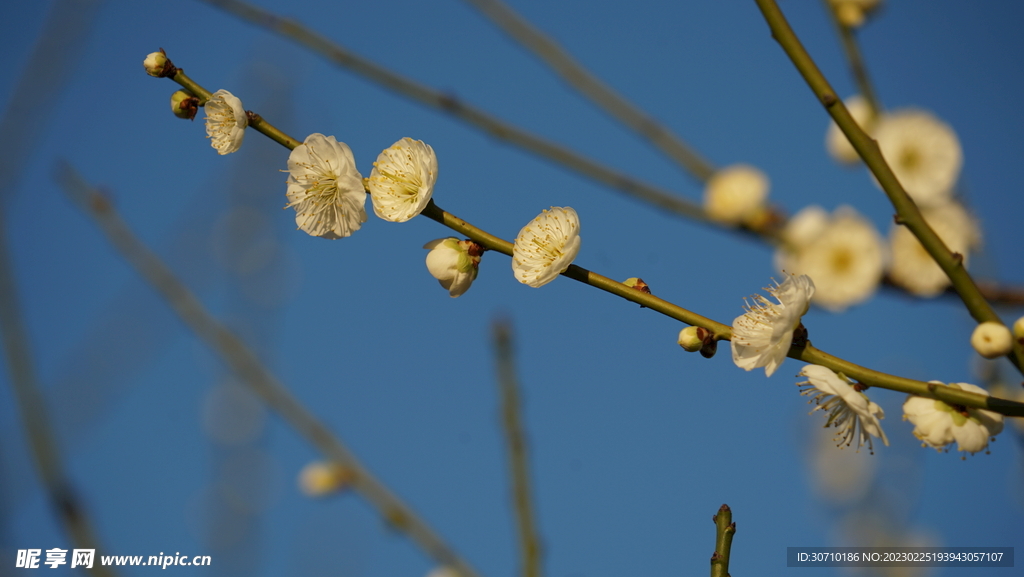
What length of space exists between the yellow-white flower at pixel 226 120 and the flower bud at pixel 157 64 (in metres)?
0.08

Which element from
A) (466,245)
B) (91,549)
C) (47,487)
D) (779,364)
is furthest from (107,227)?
(779,364)

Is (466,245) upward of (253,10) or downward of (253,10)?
downward

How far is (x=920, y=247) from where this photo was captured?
7.86 ft

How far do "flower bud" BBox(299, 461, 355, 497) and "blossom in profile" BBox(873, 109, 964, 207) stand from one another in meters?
2.22

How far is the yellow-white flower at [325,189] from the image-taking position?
1.27 m

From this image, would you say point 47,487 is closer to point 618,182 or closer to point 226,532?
point 226,532

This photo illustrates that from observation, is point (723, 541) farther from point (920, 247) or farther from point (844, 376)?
point (920, 247)

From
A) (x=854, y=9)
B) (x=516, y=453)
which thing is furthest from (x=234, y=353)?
(x=854, y=9)

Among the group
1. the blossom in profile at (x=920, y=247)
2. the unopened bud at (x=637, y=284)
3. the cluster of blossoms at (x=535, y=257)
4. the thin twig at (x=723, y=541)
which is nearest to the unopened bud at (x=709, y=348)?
the cluster of blossoms at (x=535, y=257)

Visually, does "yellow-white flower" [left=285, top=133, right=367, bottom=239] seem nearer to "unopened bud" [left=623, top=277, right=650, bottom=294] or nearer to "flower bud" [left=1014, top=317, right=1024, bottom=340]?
"unopened bud" [left=623, top=277, right=650, bottom=294]

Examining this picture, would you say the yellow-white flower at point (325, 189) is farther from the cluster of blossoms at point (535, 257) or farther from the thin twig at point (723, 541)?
the thin twig at point (723, 541)

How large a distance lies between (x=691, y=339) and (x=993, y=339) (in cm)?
40

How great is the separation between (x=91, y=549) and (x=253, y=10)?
55.8 inches

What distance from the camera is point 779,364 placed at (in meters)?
1.13
